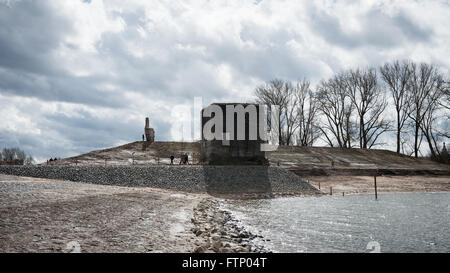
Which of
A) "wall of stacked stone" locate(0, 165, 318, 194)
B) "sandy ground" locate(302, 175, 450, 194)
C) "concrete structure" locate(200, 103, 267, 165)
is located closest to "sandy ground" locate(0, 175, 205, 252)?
"wall of stacked stone" locate(0, 165, 318, 194)

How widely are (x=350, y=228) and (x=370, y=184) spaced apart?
22206 mm

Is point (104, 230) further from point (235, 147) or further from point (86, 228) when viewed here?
point (235, 147)

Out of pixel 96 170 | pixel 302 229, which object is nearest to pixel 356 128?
pixel 96 170

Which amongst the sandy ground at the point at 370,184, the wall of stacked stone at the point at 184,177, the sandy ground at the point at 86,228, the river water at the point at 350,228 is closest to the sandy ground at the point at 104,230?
the sandy ground at the point at 86,228

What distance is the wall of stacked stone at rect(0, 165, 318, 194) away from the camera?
81.9ft

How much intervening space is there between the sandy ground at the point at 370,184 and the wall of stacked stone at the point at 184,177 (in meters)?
3.71

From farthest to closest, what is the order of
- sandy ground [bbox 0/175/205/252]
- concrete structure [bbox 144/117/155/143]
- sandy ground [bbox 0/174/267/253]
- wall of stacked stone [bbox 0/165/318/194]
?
1. concrete structure [bbox 144/117/155/143]
2. wall of stacked stone [bbox 0/165/318/194]
3. sandy ground [bbox 0/174/267/253]
4. sandy ground [bbox 0/175/205/252]

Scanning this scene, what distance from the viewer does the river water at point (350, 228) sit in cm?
916

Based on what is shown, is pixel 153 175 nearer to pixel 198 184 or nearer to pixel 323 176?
pixel 198 184

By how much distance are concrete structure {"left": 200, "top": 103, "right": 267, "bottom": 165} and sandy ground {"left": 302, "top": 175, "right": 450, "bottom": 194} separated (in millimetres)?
5934

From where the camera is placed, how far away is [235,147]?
3397cm

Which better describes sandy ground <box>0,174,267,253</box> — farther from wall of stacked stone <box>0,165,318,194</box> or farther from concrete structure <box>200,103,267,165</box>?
concrete structure <box>200,103,267,165</box>

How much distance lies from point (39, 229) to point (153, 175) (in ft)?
63.3
